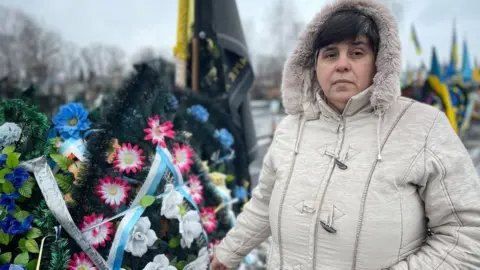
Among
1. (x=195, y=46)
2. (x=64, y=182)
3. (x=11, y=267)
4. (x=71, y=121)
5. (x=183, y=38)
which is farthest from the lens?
(x=183, y=38)

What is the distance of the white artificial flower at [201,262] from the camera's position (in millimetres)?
1859

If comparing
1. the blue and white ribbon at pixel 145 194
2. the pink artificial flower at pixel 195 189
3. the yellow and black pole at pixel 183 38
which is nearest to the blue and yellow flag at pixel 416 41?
the yellow and black pole at pixel 183 38

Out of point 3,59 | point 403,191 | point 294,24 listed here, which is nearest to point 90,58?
point 3,59

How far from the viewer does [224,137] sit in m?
3.00

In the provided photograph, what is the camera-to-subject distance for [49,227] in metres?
1.58

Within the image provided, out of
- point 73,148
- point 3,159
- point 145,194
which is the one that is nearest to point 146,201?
point 145,194

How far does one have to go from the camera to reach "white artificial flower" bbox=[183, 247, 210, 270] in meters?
1.86

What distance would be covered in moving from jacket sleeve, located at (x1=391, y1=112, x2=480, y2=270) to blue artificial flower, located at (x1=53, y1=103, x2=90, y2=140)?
177 centimetres

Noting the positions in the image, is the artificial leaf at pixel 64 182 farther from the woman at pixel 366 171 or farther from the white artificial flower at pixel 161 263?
the woman at pixel 366 171

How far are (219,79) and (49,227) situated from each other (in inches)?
94.1

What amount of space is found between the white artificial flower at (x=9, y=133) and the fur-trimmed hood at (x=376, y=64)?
1457mm

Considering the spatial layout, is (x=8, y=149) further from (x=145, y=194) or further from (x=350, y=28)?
(x=350, y=28)

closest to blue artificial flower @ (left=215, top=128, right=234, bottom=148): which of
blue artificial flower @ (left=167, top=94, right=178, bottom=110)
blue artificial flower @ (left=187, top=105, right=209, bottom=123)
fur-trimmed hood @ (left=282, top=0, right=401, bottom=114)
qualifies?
blue artificial flower @ (left=187, top=105, right=209, bottom=123)

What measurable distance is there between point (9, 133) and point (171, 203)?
3.10ft
